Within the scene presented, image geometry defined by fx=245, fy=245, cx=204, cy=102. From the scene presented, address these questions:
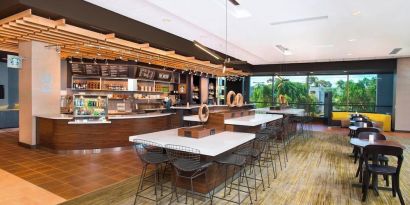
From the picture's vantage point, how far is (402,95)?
35.8ft

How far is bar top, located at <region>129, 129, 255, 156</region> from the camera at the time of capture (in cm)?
316

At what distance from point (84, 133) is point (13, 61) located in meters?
2.49

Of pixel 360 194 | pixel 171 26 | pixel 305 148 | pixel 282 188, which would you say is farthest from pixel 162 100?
pixel 360 194

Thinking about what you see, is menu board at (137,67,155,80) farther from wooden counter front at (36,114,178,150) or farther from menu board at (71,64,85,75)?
wooden counter front at (36,114,178,150)

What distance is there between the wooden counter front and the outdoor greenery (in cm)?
787

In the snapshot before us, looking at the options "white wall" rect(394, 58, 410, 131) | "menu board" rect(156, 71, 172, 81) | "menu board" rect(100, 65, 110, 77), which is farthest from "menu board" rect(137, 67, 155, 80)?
"white wall" rect(394, 58, 410, 131)

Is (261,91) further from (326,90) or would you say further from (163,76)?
(163,76)

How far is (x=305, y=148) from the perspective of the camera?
7.34m

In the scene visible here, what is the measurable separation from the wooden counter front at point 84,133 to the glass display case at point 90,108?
7.4 inches

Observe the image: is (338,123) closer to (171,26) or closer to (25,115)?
(171,26)

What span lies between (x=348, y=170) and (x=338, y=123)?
8449 millimetres

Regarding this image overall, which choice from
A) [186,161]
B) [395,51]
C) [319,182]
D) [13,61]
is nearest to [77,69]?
[13,61]

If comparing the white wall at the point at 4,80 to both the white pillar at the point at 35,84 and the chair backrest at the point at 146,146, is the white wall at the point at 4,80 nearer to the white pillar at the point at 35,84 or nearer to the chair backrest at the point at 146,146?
the white pillar at the point at 35,84

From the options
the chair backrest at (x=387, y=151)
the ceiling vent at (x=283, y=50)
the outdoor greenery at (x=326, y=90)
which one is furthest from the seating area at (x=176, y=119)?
the outdoor greenery at (x=326, y=90)
